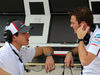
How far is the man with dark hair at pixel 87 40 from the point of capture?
135 centimetres

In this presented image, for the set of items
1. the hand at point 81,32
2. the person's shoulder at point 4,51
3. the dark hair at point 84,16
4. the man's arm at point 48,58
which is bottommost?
the man's arm at point 48,58

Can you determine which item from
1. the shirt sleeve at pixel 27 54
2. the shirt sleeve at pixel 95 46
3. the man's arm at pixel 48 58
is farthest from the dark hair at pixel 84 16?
the shirt sleeve at pixel 27 54

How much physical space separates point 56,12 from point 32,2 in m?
0.41

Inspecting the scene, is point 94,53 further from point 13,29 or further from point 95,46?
Answer: point 13,29

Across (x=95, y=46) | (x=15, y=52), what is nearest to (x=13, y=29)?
(x=15, y=52)

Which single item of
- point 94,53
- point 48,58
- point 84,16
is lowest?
point 48,58

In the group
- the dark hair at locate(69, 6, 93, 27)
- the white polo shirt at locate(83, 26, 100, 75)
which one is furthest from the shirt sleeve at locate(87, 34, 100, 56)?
the dark hair at locate(69, 6, 93, 27)

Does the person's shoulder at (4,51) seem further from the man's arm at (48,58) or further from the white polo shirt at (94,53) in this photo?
the white polo shirt at (94,53)

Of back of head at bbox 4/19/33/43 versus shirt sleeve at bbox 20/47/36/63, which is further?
shirt sleeve at bbox 20/47/36/63

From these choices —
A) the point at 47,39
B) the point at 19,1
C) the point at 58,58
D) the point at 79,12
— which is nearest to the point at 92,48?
the point at 79,12

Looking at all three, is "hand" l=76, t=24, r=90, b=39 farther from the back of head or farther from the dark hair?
the back of head

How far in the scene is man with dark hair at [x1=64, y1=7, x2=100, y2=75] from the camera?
1350 millimetres

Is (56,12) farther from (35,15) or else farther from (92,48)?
(92,48)

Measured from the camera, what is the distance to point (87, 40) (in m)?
1.54
